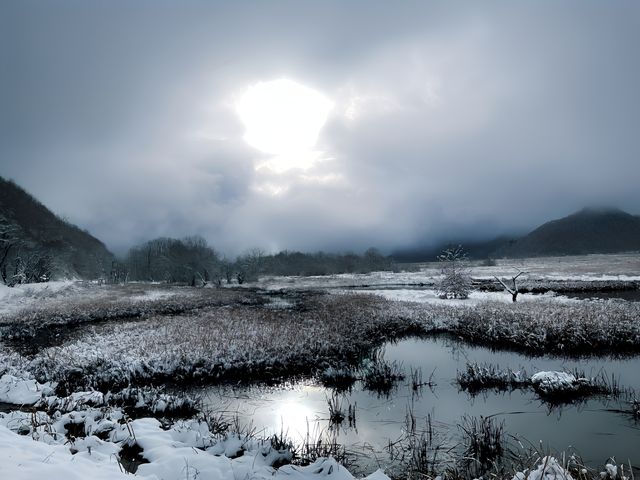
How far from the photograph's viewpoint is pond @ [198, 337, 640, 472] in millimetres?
8305

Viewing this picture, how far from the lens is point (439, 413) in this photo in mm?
10102

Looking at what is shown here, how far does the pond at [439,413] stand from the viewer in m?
8.30

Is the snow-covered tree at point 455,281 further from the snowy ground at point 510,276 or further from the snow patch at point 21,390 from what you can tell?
the snow patch at point 21,390

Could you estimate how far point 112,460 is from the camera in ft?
22.5

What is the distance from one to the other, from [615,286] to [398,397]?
1796 inches

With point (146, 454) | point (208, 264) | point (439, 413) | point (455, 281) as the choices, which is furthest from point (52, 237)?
point (439, 413)

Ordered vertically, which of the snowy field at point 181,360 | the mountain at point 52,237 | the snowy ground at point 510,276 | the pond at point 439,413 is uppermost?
the mountain at point 52,237

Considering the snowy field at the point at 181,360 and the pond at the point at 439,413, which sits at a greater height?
the snowy field at the point at 181,360

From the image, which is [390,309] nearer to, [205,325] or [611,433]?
[205,325]

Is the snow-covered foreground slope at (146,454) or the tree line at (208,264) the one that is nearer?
the snow-covered foreground slope at (146,454)

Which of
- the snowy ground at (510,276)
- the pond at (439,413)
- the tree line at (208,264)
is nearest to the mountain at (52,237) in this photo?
the tree line at (208,264)

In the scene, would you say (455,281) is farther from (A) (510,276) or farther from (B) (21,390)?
(A) (510,276)

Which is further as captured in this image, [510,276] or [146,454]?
[510,276]

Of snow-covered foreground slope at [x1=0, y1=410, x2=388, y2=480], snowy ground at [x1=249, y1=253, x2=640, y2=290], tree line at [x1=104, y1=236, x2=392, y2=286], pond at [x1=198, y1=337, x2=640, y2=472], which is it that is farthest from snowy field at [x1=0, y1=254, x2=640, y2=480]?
tree line at [x1=104, y1=236, x2=392, y2=286]
